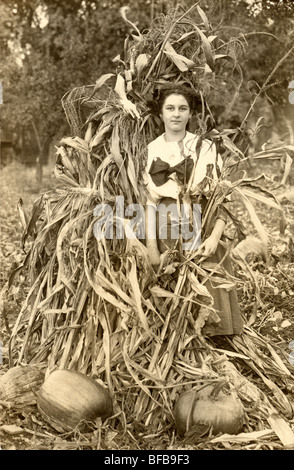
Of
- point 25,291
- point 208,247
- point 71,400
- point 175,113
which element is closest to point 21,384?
point 71,400

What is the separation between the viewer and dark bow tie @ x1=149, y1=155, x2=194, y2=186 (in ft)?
8.33

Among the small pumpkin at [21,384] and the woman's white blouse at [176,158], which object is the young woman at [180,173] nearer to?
the woman's white blouse at [176,158]

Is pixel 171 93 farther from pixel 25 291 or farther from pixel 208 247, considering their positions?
pixel 25 291

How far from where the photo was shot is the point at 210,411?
7.16ft

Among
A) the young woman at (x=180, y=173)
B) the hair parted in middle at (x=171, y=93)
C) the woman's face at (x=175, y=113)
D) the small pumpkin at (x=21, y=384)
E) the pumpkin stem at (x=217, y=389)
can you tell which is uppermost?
the hair parted in middle at (x=171, y=93)

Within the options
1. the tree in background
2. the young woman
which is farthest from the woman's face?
the tree in background

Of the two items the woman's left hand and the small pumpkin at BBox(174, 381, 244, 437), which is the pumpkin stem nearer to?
the small pumpkin at BBox(174, 381, 244, 437)

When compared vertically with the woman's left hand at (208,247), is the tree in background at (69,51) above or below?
above

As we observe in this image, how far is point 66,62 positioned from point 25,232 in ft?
8.76

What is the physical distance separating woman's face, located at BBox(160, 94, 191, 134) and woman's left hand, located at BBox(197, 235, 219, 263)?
0.45m

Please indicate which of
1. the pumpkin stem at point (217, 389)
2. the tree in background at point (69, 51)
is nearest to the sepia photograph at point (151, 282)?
the pumpkin stem at point (217, 389)

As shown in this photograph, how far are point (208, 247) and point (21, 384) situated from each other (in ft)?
2.95

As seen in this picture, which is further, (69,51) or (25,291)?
(69,51)

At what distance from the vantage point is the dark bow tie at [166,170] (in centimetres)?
254
